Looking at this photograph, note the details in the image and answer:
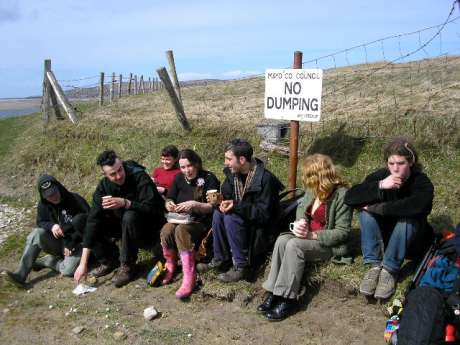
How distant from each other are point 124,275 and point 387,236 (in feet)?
9.40

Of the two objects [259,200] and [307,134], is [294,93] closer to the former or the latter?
[259,200]

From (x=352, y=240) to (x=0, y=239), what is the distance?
5342 millimetres

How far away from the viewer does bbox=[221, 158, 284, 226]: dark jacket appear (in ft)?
14.6

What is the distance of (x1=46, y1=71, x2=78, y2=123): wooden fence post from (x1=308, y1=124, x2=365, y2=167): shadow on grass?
6776 mm

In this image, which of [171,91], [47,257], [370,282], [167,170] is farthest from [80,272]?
[171,91]

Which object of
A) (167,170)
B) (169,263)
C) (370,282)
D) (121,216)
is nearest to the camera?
(370,282)

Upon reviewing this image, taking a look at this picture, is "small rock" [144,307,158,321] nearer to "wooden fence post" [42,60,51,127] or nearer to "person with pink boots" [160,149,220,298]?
"person with pink boots" [160,149,220,298]

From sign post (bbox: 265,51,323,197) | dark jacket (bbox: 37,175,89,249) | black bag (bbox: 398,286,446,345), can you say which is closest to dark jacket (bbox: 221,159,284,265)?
sign post (bbox: 265,51,323,197)

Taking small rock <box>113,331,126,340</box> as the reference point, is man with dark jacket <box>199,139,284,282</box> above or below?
above

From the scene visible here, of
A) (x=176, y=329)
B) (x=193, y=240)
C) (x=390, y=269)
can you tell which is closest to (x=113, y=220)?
(x=193, y=240)

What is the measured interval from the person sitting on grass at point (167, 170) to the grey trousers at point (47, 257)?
1.29 meters

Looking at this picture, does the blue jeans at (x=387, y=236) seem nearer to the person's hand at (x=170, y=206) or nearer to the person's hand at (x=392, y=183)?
the person's hand at (x=392, y=183)

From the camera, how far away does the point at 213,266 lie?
4.95m

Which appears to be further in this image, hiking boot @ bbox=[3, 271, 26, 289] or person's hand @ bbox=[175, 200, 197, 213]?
hiking boot @ bbox=[3, 271, 26, 289]
